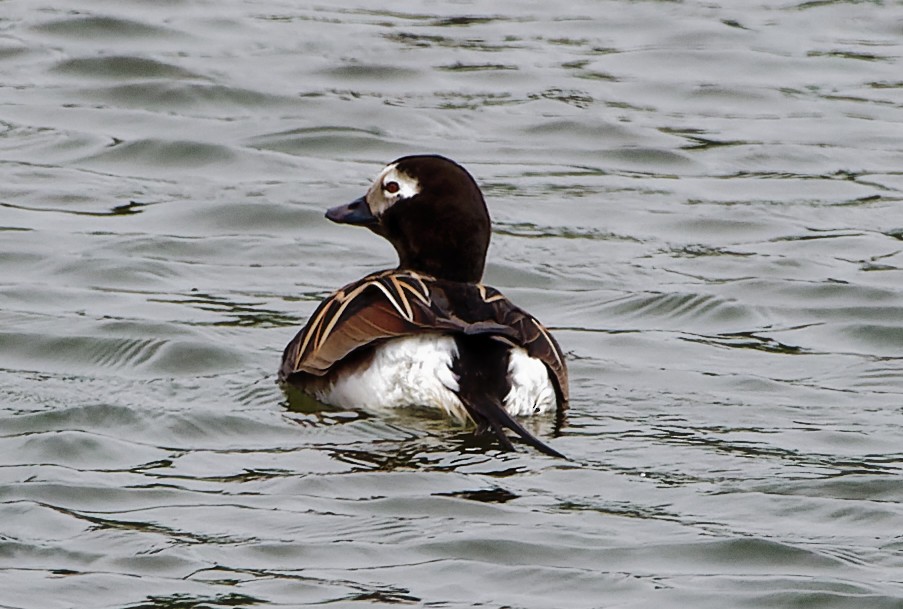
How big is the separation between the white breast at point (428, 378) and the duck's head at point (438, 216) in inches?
22.5

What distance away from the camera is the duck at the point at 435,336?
7.47 m

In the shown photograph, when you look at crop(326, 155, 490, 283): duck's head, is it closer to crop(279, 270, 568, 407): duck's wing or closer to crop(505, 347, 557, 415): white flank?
crop(279, 270, 568, 407): duck's wing

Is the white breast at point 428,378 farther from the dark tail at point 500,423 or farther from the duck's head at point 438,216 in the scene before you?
the duck's head at point 438,216

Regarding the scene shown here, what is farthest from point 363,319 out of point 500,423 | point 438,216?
point 500,423

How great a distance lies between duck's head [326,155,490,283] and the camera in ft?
26.3

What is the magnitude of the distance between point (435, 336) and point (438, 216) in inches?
26.7

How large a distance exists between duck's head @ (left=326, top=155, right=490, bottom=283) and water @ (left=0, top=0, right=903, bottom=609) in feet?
2.30

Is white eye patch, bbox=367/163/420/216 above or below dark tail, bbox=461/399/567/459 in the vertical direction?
above

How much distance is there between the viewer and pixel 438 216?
26.4 ft

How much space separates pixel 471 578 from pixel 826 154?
23.5ft

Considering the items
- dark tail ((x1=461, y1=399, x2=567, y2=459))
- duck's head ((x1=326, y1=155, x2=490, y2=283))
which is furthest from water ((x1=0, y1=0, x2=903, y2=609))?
duck's head ((x1=326, y1=155, x2=490, y2=283))

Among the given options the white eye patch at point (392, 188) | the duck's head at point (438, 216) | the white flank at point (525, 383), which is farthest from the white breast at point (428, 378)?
the white eye patch at point (392, 188)

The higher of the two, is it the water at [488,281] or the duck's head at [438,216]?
the duck's head at [438,216]

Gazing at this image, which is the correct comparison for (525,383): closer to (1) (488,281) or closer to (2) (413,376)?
(2) (413,376)
